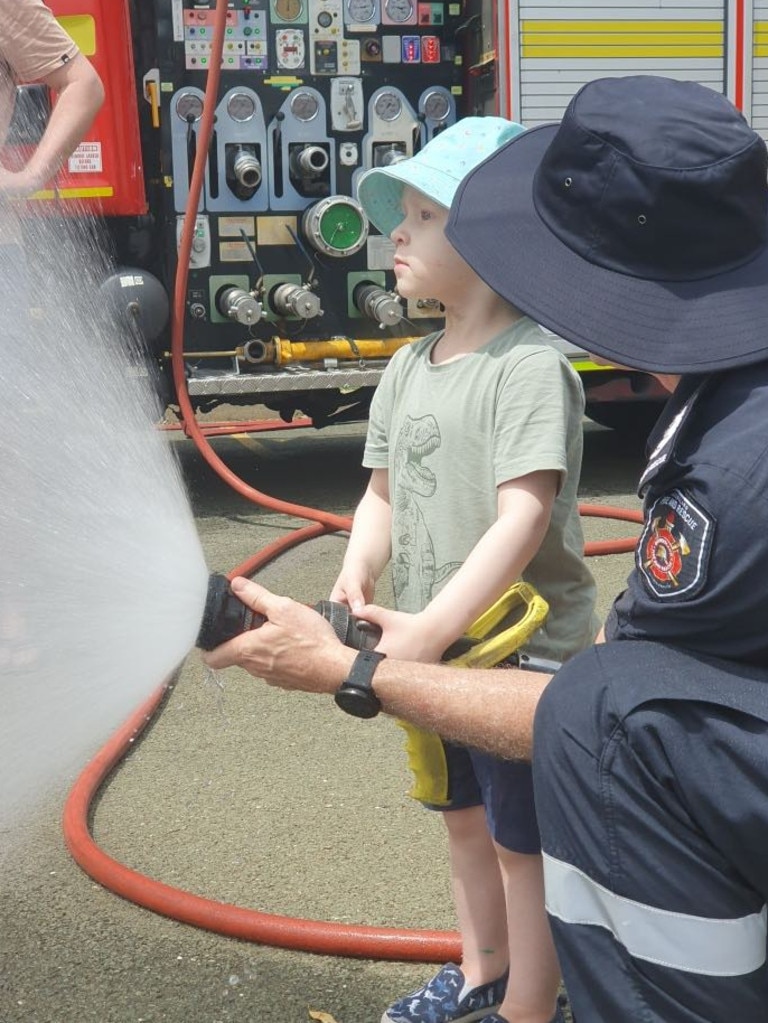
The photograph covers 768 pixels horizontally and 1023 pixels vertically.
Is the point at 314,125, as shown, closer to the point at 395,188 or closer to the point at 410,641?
the point at 395,188

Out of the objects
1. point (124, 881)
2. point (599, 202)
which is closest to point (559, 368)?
point (599, 202)

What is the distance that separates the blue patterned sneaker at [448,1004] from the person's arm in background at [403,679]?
30.2 inches

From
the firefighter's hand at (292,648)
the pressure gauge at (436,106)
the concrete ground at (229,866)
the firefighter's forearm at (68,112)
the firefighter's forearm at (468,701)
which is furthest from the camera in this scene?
the pressure gauge at (436,106)

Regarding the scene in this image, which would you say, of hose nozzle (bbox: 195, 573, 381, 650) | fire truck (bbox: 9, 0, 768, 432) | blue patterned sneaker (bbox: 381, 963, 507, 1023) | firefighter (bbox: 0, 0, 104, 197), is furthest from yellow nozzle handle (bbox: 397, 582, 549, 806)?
fire truck (bbox: 9, 0, 768, 432)

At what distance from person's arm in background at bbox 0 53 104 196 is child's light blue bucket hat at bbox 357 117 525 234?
58.6 inches

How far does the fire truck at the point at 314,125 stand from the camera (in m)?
6.70

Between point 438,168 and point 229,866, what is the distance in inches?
68.6

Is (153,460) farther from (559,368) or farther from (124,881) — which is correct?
(124,881)

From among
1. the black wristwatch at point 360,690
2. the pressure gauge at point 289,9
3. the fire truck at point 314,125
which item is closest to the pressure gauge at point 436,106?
the fire truck at point 314,125

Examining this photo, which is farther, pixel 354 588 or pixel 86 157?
pixel 86 157

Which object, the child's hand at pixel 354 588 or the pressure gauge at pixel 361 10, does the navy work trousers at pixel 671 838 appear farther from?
the pressure gauge at pixel 361 10

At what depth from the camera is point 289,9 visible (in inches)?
267

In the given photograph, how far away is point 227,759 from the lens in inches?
152

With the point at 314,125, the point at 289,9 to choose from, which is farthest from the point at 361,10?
the point at 314,125
